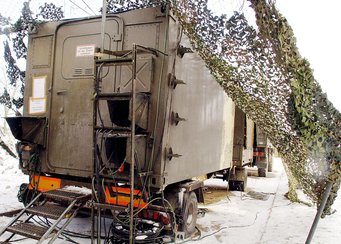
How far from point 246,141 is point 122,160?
5245 millimetres

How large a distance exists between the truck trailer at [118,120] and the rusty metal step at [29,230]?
30 millimetres

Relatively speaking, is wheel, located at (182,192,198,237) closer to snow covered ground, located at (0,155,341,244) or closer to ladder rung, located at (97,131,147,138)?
snow covered ground, located at (0,155,341,244)

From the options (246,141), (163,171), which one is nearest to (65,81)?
(163,171)

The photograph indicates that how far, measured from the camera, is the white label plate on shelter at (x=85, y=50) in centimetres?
440

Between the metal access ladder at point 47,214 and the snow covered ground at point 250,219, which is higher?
the metal access ladder at point 47,214

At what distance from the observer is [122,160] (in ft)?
13.1

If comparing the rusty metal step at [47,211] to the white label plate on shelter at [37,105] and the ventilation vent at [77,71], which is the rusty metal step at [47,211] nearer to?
the white label plate on shelter at [37,105]

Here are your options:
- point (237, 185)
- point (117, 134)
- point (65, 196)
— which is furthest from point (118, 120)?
point (237, 185)

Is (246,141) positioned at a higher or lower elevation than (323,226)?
higher

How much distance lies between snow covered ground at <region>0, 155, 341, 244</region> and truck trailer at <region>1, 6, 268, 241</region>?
62 centimetres

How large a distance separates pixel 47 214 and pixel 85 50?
7.12ft

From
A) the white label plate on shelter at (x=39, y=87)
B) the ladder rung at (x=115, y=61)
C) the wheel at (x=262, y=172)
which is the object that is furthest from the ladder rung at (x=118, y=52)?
the wheel at (x=262, y=172)

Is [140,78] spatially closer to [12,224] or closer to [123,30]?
[123,30]

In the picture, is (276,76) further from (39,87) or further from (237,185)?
(237,185)
